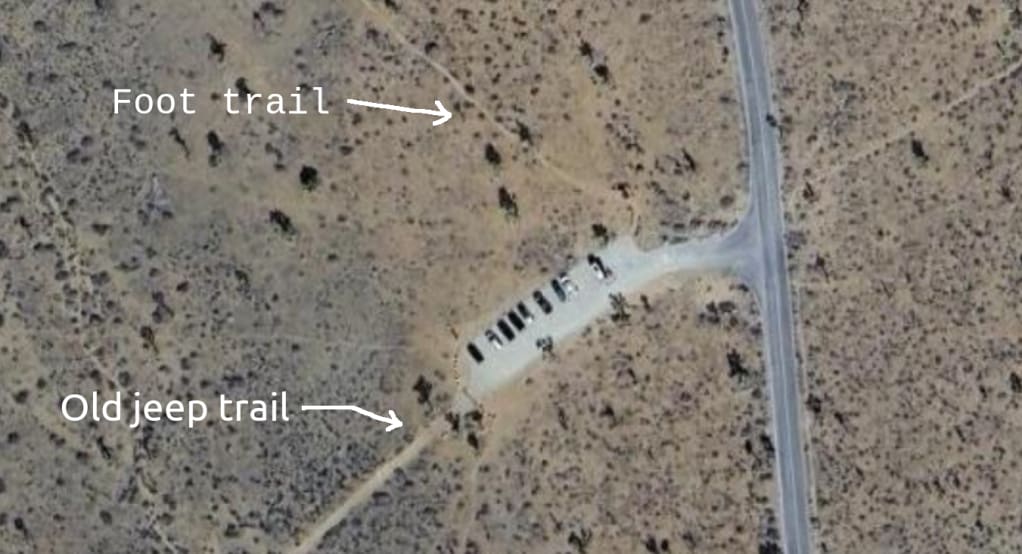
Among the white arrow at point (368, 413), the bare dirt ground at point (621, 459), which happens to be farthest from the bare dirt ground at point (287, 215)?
the bare dirt ground at point (621, 459)

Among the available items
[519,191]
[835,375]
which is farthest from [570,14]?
[835,375]

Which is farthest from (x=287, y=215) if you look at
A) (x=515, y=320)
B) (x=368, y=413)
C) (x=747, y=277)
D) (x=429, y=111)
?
(x=747, y=277)

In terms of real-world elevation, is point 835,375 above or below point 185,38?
below

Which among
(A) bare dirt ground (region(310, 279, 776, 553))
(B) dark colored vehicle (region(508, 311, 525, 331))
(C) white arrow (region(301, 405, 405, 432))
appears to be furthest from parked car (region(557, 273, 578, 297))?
(C) white arrow (region(301, 405, 405, 432))

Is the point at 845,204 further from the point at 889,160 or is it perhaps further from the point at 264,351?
the point at 264,351

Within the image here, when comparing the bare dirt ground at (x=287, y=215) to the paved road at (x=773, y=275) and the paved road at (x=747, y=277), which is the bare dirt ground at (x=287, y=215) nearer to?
the paved road at (x=747, y=277)

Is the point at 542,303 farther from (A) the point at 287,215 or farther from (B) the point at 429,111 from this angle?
(A) the point at 287,215

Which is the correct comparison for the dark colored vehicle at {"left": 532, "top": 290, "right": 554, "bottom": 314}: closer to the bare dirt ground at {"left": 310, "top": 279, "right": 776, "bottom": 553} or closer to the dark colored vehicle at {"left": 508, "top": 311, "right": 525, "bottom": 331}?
the dark colored vehicle at {"left": 508, "top": 311, "right": 525, "bottom": 331}
